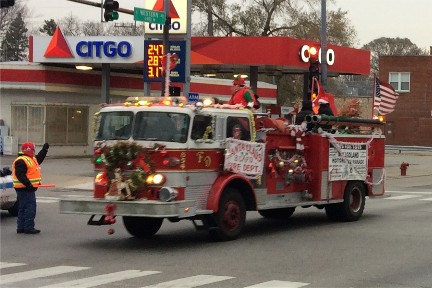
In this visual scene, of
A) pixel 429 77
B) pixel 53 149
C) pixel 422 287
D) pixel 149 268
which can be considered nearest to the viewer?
pixel 422 287

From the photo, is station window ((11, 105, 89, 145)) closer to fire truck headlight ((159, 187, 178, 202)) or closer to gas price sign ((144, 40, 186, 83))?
gas price sign ((144, 40, 186, 83))

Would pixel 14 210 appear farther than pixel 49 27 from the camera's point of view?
No

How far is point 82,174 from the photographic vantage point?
101 feet

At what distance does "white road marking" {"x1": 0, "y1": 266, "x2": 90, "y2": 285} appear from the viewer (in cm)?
1002

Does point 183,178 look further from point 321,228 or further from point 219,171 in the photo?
point 321,228

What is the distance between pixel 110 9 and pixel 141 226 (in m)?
11.2

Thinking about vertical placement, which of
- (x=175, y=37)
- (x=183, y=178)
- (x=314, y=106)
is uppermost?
(x=175, y=37)

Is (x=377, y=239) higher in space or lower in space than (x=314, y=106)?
lower

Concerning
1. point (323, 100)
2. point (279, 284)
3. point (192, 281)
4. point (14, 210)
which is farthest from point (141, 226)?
point (323, 100)

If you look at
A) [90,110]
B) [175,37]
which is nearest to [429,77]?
[90,110]

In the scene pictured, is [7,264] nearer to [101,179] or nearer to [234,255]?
[101,179]

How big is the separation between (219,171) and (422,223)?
17.5 ft

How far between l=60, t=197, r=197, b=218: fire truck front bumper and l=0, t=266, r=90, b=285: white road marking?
5.68 feet

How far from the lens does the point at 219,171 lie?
1346 cm
